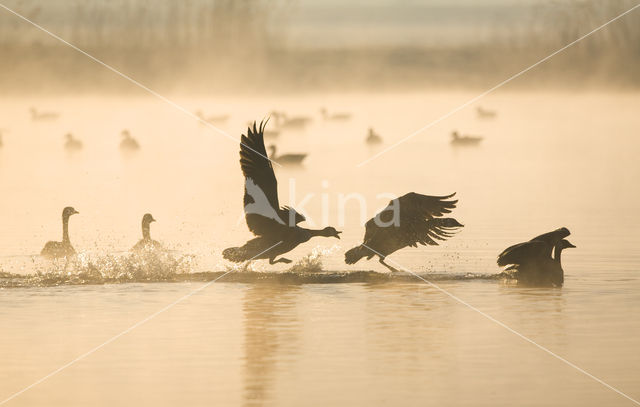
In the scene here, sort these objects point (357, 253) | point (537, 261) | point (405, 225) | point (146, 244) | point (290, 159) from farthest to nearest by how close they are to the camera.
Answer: point (290, 159)
point (146, 244)
point (357, 253)
point (405, 225)
point (537, 261)

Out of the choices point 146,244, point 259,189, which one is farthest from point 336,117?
point 259,189

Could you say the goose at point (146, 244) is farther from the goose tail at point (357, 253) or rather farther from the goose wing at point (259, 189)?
the goose tail at point (357, 253)

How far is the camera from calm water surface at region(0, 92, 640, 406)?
13.6 metres

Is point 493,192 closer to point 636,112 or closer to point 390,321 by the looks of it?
point 390,321

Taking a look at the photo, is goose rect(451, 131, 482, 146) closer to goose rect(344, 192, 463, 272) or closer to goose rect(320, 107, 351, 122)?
goose rect(320, 107, 351, 122)

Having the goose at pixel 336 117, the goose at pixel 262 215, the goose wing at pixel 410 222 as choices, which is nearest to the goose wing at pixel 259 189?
the goose at pixel 262 215

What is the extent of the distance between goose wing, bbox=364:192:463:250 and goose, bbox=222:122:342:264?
29.8 inches

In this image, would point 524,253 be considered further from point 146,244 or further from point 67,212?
point 67,212

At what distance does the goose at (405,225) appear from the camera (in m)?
20.3

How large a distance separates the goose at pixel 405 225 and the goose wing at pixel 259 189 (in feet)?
3.87

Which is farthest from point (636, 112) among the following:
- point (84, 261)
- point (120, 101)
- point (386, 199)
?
point (84, 261)

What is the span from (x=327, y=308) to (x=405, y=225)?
2860 mm

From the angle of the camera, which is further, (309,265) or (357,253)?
(309,265)

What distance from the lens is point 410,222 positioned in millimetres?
20469
